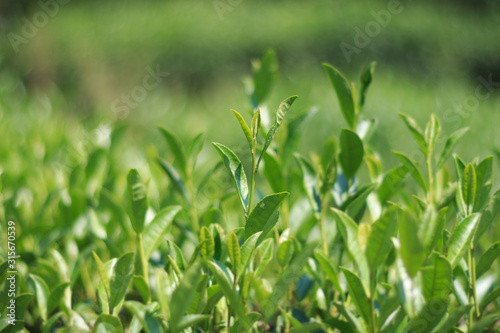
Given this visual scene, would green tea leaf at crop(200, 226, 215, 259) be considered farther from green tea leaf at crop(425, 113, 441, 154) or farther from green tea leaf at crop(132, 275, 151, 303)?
green tea leaf at crop(425, 113, 441, 154)

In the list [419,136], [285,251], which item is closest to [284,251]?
[285,251]

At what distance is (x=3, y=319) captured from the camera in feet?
2.53

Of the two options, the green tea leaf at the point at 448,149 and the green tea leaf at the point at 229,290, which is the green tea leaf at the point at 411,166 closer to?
the green tea leaf at the point at 448,149

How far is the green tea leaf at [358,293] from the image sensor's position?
0.70m

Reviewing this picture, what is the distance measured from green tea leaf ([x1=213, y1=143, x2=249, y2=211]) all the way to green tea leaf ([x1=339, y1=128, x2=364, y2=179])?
0.67 feet

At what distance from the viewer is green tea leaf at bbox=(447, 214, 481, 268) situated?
722 millimetres

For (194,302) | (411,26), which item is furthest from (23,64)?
(194,302)

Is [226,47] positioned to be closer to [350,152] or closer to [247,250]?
[350,152]

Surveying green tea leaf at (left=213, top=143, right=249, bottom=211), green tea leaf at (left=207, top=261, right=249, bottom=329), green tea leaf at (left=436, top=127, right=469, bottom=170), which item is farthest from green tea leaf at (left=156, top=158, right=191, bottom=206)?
green tea leaf at (left=436, top=127, right=469, bottom=170)

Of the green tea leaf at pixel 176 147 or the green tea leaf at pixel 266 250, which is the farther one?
the green tea leaf at pixel 176 147

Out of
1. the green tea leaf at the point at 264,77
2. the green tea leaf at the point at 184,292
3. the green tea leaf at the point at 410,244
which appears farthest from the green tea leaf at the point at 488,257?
the green tea leaf at the point at 264,77

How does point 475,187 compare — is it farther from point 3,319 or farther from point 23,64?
point 23,64

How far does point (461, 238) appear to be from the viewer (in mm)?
726

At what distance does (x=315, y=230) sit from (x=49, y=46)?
6.19m
